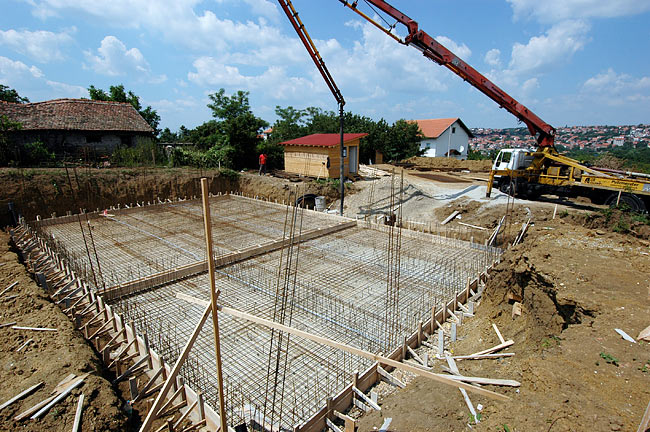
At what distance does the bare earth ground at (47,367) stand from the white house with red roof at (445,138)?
28.5m

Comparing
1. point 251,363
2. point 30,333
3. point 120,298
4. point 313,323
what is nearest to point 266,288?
point 313,323

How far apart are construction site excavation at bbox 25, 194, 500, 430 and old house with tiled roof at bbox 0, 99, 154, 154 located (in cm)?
751

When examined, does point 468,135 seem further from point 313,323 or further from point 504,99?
point 313,323

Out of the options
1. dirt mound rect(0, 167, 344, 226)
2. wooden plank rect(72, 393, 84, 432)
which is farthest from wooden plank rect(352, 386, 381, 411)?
dirt mound rect(0, 167, 344, 226)

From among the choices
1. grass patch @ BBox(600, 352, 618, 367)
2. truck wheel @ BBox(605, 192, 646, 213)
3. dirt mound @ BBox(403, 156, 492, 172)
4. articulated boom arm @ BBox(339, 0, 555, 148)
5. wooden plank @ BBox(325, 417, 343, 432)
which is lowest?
wooden plank @ BBox(325, 417, 343, 432)

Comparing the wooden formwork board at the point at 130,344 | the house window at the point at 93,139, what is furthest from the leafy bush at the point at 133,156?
the wooden formwork board at the point at 130,344

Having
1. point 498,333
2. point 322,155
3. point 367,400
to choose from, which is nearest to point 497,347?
point 498,333

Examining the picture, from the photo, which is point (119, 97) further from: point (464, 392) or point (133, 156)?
point (464, 392)

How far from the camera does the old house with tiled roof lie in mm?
14828

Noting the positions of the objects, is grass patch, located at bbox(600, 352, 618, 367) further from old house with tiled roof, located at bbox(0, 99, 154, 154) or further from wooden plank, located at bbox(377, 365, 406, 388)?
old house with tiled roof, located at bbox(0, 99, 154, 154)

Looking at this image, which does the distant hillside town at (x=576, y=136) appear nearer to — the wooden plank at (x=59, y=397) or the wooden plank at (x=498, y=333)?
the wooden plank at (x=498, y=333)

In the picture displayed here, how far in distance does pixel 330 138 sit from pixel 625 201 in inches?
429

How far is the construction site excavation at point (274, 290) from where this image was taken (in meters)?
3.86

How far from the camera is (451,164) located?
70.6 feet
